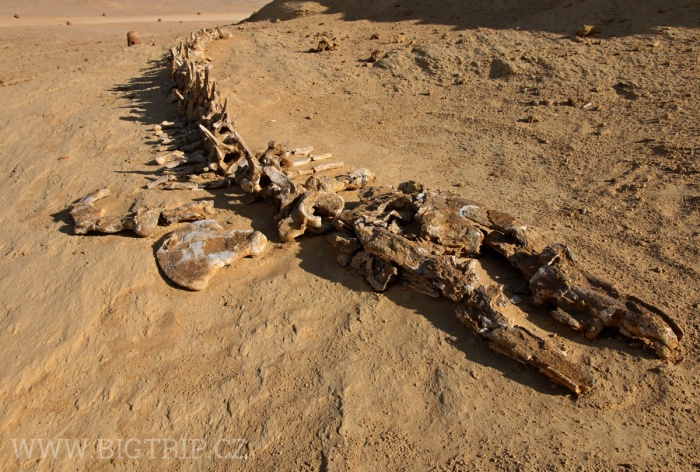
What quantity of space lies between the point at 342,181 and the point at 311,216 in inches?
36.4

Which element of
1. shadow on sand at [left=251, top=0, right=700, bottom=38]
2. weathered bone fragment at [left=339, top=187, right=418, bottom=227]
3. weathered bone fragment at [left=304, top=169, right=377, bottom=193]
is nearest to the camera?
weathered bone fragment at [left=339, top=187, right=418, bottom=227]

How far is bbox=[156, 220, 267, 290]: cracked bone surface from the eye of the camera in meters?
4.27

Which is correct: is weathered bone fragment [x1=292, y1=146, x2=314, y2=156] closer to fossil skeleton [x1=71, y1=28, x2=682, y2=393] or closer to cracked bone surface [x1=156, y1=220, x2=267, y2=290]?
fossil skeleton [x1=71, y1=28, x2=682, y2=393]

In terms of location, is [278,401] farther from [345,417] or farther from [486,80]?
[486,80]

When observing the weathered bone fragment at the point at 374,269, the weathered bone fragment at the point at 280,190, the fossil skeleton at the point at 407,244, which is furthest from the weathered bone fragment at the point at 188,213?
the weathered bone fragment at the point at 374,269

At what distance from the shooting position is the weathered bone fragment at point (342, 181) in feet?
16.6

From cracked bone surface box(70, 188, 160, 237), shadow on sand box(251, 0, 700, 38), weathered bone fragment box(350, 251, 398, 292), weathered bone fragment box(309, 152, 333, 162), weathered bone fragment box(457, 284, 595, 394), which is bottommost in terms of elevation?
cracked bone surface box(70, 188, 160, 237)

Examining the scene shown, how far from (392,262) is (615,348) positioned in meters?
1.66

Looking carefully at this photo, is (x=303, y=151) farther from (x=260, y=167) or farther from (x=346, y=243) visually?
(x=346, y=243)

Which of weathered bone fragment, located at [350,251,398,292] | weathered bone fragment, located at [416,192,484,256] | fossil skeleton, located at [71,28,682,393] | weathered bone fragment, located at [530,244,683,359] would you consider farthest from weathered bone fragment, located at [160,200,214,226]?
weathered bone fragment, located at [530,244,683,359]

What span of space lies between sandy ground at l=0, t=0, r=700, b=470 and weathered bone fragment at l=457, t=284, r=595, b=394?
126 millimetres

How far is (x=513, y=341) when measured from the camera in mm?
3236

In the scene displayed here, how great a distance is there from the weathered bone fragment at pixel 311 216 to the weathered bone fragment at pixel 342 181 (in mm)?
318

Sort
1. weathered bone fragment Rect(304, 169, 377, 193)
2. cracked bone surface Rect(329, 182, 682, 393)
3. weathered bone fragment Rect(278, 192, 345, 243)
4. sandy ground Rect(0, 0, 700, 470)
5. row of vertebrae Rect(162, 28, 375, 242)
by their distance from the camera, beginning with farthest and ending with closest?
weathered bone fragment Rect(304, 169, 377, 193)
row of vertebrae Rect(162, 28, 375, 242)
weathered bone fragment Rect(278, 192, 345, 243)
cracked bone surface Rect(329, 182, 682, 393)
sandy ground Rect(0, 0, 700, 470)
